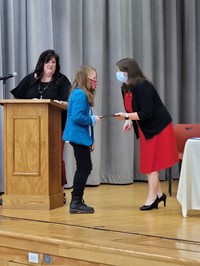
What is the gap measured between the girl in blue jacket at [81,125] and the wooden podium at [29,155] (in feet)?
0.81

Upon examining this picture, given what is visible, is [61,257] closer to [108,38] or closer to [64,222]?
[64,222]

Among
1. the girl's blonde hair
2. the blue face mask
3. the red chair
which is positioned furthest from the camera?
the red chair

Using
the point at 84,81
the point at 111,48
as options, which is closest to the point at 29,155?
the point at 84,81

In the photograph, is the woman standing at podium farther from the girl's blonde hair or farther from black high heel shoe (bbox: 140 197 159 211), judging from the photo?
black high heel shoe (bbox: 140 197 159 211)

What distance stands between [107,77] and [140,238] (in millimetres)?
3791

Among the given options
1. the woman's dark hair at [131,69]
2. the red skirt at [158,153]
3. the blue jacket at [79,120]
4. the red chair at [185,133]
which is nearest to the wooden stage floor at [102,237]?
the red skirt at [158,153]

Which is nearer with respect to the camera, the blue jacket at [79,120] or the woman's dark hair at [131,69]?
the blue jacket at [79,120]

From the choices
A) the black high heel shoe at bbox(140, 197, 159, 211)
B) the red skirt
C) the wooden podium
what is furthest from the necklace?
the black high heel shoe at bbox(140, 197, 159, 211)

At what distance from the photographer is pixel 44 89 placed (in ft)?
15.1

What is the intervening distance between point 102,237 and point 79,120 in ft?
3.78

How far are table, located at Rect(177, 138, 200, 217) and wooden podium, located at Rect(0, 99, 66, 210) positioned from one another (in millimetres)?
1100

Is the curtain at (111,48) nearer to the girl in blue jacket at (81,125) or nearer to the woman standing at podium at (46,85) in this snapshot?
the woman standing at podium at (46,85)

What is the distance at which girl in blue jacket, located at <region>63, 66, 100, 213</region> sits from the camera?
13.3 ft

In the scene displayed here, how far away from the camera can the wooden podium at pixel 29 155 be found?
432cm
